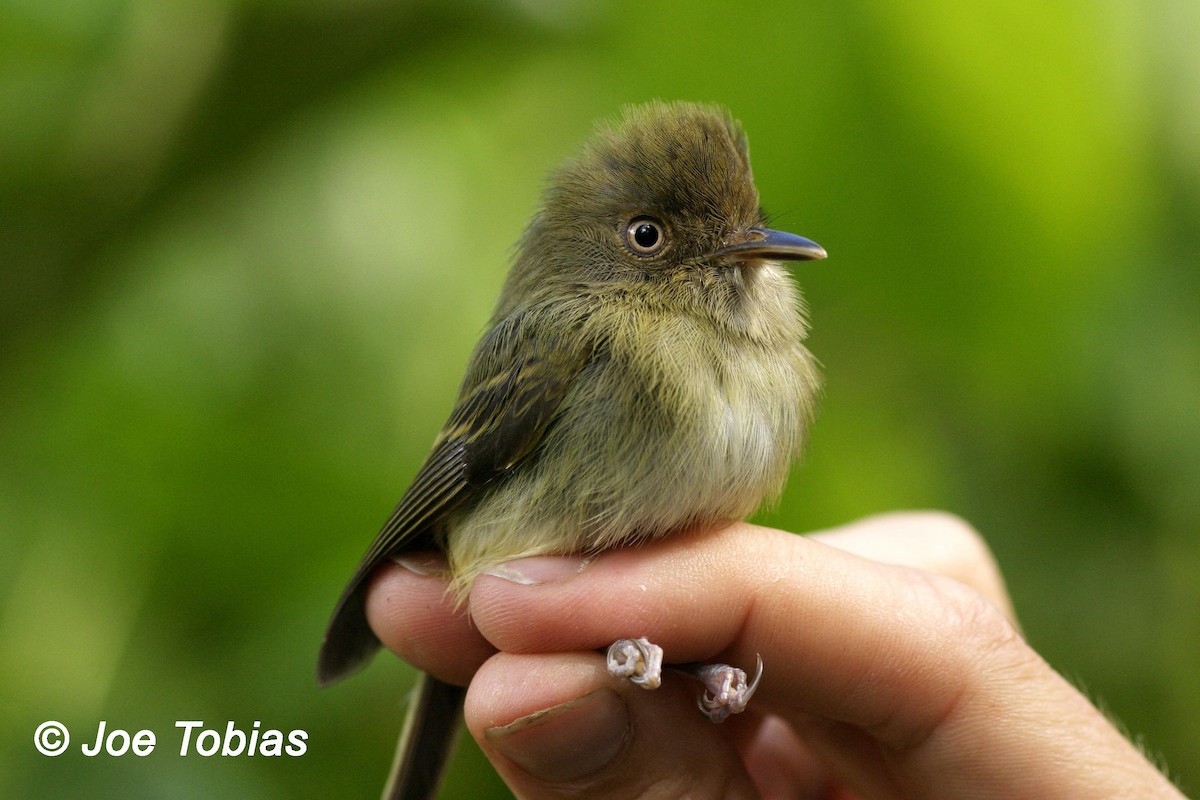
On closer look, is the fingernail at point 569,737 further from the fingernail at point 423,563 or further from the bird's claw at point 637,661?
the fingernail at point 423,563

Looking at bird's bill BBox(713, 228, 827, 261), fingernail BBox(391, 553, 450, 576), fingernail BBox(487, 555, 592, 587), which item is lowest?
fingernail BBox(391, 553, 450, 576)

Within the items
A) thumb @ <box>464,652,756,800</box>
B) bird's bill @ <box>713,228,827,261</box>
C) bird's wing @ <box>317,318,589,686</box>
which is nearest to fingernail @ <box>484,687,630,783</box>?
thumb @ <box>464,652,756,800</box>

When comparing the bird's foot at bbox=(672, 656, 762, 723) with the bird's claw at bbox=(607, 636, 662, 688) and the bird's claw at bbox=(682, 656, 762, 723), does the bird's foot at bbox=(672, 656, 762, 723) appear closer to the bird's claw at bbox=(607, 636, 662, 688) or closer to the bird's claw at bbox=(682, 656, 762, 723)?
the bird's claw at bbox=(682, 656, 762, 723)

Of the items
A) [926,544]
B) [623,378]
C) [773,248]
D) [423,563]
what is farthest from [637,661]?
[926,544]

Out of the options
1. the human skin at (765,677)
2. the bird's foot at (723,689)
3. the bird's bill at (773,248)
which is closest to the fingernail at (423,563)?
the human skin at (765,677)

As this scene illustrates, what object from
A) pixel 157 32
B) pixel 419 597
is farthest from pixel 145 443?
pixel 157 32

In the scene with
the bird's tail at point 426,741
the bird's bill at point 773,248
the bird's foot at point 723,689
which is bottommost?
the bird's tail at point 426,741

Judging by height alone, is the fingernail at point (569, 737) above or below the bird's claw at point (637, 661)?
below
